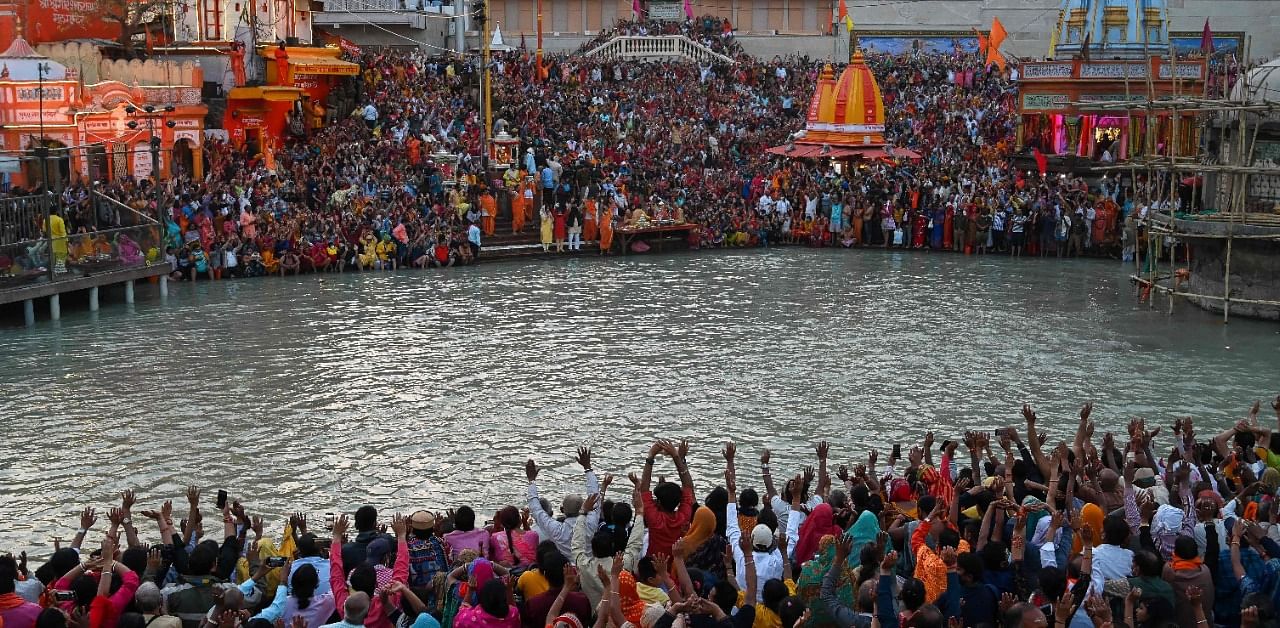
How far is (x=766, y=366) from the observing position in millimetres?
17531

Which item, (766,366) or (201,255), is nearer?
(766,366)

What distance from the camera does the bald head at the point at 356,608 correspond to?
22.7 ft

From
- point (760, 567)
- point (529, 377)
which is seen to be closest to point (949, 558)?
point (760, 567)

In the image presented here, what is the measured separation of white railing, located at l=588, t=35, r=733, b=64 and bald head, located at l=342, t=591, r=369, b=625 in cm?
3719

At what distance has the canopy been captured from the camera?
32.5m

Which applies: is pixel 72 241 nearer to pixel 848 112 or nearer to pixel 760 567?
pixel 760 567

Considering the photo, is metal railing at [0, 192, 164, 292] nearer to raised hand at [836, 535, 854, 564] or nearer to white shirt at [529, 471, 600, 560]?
white shirt at [529, 471, 600, 560]

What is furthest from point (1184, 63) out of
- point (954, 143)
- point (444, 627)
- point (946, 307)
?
point (444, 627)

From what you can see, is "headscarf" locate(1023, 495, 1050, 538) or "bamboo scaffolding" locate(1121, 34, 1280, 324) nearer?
"headscarf" locate(1023, 495, 1050, 538)

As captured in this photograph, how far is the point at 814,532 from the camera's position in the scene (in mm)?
8312

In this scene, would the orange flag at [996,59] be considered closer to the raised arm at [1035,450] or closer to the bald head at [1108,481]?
the raised arm at [1035,450]

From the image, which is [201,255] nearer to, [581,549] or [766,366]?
[766,366]

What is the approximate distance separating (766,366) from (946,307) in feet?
17.6

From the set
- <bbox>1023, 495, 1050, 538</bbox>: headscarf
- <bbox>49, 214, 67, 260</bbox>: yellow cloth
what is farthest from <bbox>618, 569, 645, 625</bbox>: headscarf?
<bbox>49, 214, 67, 260</bbox>: yellow cloth
